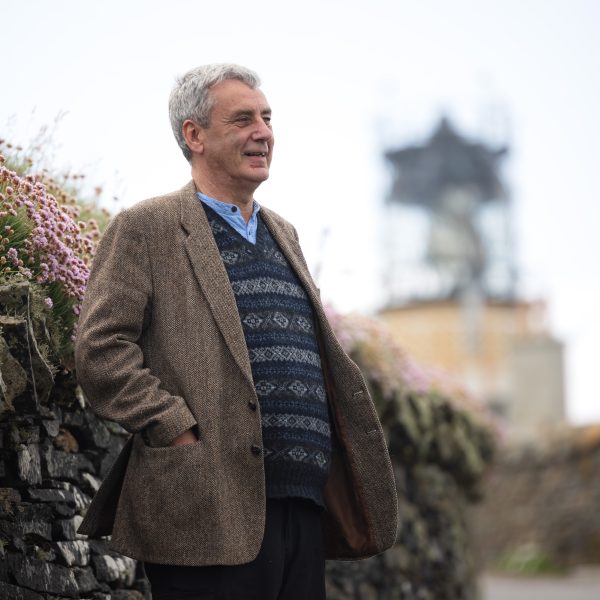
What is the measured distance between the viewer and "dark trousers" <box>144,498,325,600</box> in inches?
119

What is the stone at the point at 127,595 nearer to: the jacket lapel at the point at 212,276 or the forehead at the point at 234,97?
the jacket lapel at the point at 212,276

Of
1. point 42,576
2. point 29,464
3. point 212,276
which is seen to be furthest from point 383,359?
point 212,276

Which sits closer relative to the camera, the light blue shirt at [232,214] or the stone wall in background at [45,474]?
the light blue shirt at [232,214]

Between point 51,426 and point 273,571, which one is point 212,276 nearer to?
point 273,571

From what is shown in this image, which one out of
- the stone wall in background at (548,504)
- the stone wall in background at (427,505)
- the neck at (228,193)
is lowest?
the stone wall in background at (548,504)

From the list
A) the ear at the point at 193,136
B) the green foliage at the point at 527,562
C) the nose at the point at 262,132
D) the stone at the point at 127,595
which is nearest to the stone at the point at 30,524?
the stone at the point at 127,595

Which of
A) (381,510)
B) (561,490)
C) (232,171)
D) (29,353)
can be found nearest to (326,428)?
(381,510)

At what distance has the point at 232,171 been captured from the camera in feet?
11.1

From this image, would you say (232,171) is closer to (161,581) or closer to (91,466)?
(161,581)

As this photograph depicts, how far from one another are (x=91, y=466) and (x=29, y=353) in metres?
0.77

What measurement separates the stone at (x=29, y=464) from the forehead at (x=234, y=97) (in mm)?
1322

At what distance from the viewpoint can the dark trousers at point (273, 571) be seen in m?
3.02

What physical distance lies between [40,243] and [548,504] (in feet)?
44.6

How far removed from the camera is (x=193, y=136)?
341 cm
